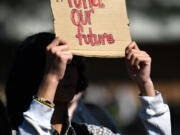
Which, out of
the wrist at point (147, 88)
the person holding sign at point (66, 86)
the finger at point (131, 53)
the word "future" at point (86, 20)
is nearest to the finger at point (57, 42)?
the person holding sign at point (66, 86)

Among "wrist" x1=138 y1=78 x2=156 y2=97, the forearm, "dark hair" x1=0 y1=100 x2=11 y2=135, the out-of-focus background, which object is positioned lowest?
the out-of-focus background

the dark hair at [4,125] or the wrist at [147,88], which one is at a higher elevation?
the dark hair at [4,125]

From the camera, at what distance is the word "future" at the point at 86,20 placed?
7.30 feet

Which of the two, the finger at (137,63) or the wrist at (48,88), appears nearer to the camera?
the wrist at (48,88)

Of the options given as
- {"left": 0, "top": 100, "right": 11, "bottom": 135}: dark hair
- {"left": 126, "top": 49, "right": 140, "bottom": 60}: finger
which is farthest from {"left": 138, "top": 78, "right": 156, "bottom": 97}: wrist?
{"left": 0, "top": 100, "right": 11, "bottom": 135}: dark hair

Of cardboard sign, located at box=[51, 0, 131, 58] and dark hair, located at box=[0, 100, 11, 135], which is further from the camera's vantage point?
cardboard sign, located at box=[51, 0, 131, 58]

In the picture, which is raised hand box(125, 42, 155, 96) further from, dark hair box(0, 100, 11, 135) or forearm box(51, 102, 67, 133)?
dark hair box(0, 100, 11, 135)

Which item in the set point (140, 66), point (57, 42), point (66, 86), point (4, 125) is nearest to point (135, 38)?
point (140, 66)

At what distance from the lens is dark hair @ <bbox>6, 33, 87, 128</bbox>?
2.28 m

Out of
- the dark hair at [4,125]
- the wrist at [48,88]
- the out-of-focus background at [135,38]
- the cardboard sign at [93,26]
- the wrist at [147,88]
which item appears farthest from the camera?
the out-of-focus background at [135,38]

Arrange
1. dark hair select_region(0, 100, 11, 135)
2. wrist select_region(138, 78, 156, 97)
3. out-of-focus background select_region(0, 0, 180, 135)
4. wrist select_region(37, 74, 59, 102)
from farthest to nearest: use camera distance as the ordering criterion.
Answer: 1. out-of-focus background select_region(0, 0, 180, 135)
2. wrist select_region(138, 78, 156, 97)
3. wrist select_region(37, 74, 59, 102)
4. dark hair select_region(0, 100, 11, 135)

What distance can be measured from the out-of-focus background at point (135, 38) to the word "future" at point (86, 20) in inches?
352

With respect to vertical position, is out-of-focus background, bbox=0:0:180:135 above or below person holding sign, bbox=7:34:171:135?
below

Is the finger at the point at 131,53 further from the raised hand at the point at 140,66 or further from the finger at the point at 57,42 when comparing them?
the finger at the point at 57,42
